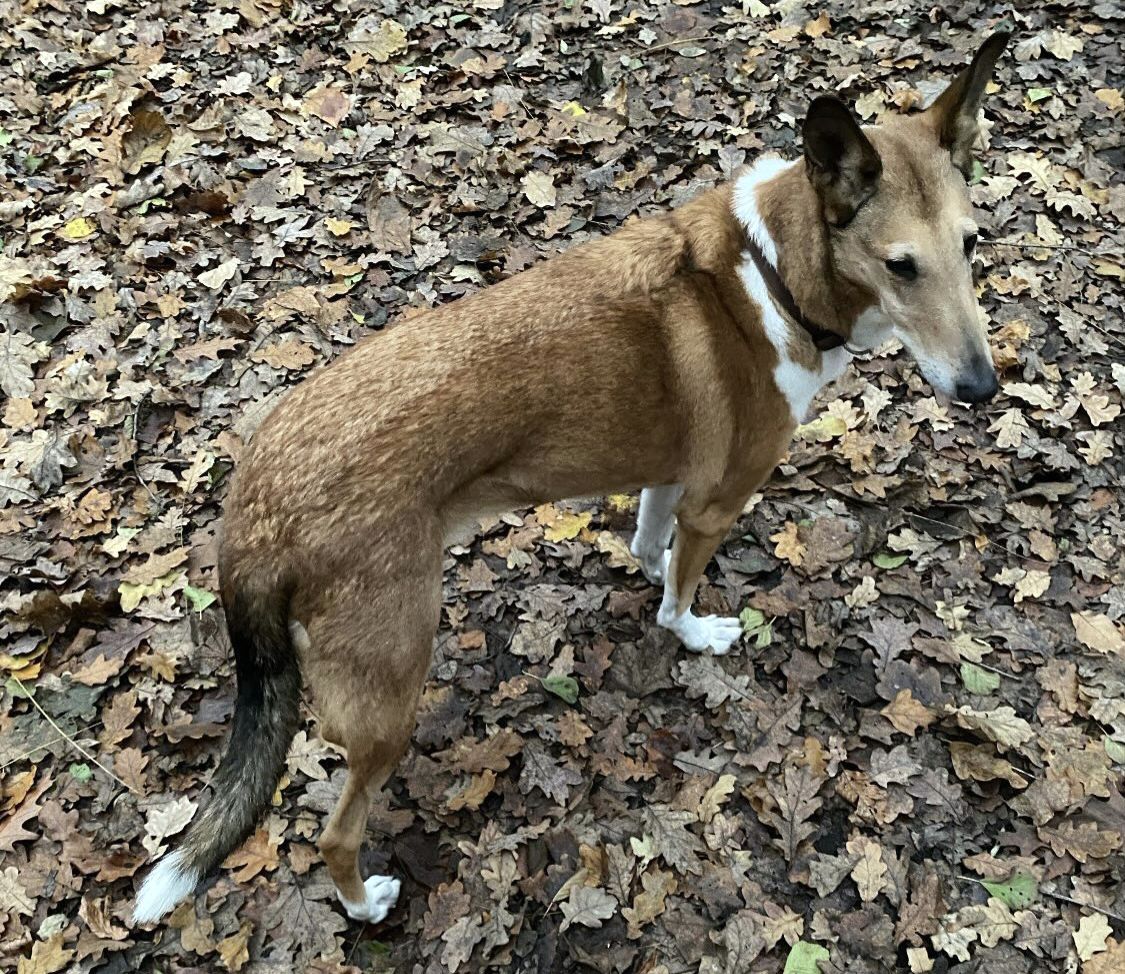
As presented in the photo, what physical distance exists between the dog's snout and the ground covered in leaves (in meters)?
1.40

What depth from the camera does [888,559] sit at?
4.10m

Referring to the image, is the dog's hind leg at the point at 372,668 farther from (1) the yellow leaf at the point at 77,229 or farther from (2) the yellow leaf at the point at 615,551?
(1) the yellow leaf at the point at 77,229

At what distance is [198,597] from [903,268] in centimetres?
351

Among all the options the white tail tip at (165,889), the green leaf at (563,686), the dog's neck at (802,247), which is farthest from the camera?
the green leaf at (563,686)

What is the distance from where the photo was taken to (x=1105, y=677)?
3627mm

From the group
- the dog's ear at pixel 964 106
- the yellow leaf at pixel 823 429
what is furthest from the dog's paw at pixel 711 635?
the dog's ear at pixel 964 106

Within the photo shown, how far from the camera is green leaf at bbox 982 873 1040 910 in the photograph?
3117 millimetres

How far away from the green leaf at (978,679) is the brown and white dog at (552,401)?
4.55ft

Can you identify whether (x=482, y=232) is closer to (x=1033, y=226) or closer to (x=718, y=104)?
(x=718, y=104)

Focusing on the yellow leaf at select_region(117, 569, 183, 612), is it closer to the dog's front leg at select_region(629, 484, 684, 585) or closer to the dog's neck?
the dog's front leg at select_region(629, 484, 684, 585)

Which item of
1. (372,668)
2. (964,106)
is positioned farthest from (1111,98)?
(372,668)

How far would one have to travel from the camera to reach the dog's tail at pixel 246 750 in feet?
8.48

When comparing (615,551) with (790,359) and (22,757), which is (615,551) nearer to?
(790,359)

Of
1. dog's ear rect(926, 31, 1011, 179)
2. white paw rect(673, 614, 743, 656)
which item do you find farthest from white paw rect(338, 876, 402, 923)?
dog's ear rect(926, 31, 1011, 179)
